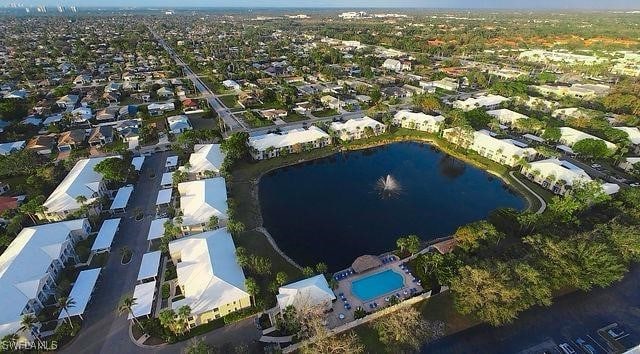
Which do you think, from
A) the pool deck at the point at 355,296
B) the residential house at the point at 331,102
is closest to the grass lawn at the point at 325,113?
the residential house at the point at 331,102

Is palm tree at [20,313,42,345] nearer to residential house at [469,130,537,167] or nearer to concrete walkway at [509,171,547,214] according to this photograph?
concrete walkway at [509,171,547,214]

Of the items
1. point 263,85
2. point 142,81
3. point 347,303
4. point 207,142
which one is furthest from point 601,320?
point 142,81

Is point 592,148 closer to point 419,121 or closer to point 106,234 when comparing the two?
point 419,121

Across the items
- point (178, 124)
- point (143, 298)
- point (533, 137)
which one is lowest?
point (143, 298)

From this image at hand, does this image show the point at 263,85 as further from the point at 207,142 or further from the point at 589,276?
the point at 589,276

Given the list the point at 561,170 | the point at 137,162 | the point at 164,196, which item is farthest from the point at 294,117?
the point at 561,170

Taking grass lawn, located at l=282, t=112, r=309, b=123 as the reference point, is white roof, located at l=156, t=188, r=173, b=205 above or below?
below

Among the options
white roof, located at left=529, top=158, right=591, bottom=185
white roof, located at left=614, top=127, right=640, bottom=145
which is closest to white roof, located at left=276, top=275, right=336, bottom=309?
white roof, located at left=529, top=158, right=591, bottom=185
